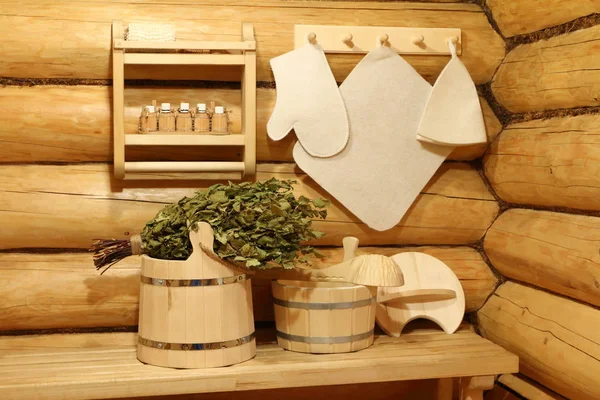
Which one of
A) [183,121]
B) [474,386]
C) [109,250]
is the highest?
[183,121]

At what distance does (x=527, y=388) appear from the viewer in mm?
2385

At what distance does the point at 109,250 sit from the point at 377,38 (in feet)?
3.65

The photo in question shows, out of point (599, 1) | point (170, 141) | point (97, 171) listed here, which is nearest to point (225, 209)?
point (170, 141)

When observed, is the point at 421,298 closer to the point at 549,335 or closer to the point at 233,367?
the point at 549,335

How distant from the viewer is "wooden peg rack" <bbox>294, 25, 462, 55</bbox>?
2469 mm

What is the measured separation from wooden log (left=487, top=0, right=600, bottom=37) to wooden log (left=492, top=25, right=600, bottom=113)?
0.14 feet

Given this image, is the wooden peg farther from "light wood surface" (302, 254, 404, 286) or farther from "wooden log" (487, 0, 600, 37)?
"light wood surface" (302, 254, 404, 286)

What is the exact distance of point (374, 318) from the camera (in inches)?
91.3

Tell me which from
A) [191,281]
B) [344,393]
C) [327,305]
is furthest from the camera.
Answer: [344,393]

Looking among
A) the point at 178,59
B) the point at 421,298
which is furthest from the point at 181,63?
the point at 421,298

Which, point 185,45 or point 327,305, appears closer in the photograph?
point 327,305

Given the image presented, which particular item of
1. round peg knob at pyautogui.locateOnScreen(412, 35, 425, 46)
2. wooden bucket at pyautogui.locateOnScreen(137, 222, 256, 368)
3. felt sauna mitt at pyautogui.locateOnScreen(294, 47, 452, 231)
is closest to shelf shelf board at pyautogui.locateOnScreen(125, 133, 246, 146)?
felt sauna mitt at pyautogui.locateOnScreen(294, 47, 452, 231)

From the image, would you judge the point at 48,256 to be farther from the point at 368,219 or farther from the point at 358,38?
the point at 358,38

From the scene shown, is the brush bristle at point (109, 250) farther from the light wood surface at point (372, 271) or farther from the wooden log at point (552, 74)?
the wooden log at point (552, 74)
